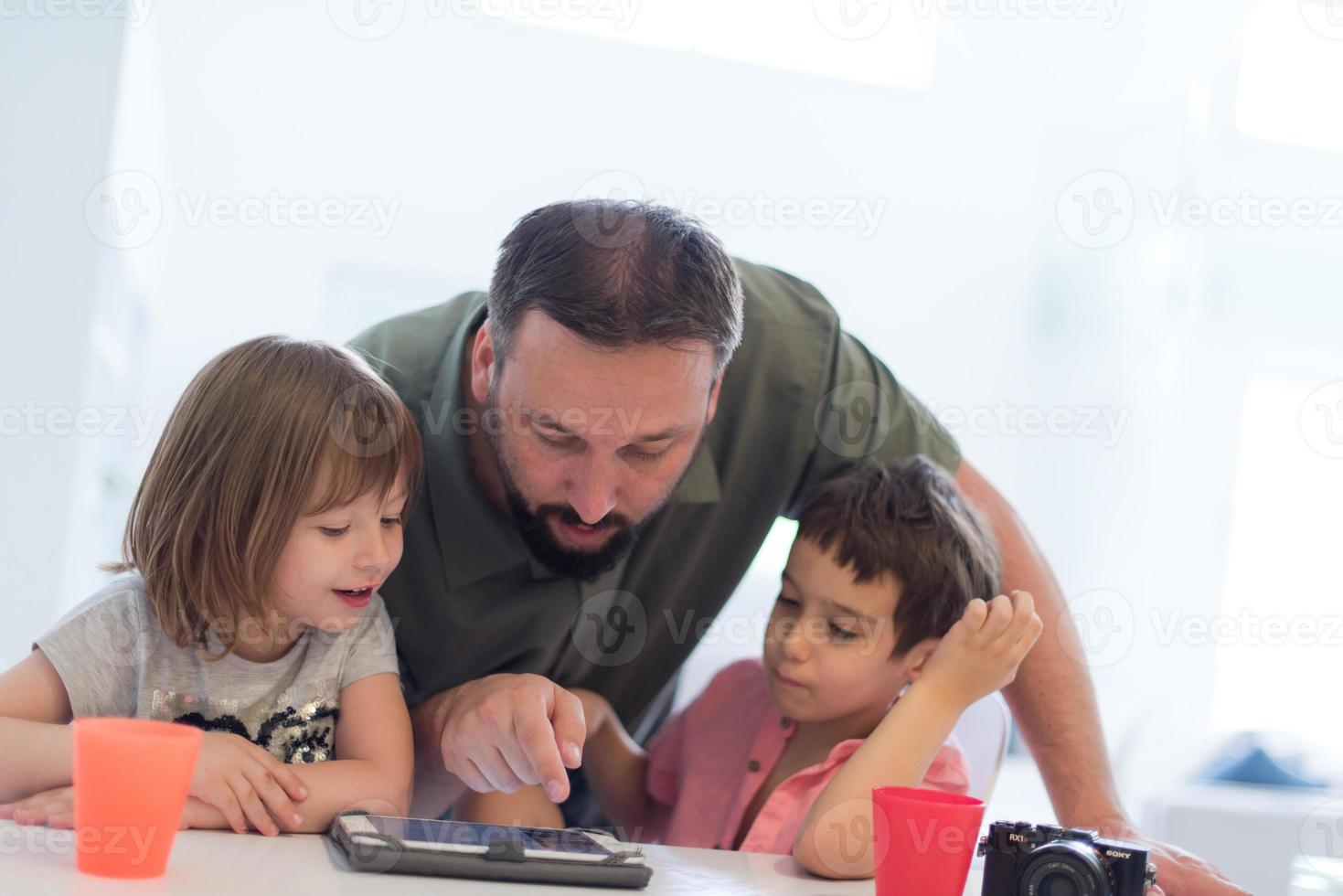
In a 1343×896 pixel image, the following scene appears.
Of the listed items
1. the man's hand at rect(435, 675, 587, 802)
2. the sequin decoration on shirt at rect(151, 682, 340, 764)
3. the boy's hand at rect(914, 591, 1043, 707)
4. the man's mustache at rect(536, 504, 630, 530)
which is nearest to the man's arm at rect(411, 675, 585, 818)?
the man's hand at rect(435, 675, 587, 802)

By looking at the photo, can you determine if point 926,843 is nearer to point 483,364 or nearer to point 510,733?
point 510,733

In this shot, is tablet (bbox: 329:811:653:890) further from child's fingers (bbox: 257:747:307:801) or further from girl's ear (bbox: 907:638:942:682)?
girl's ear (bbox: 907:638:942:682)

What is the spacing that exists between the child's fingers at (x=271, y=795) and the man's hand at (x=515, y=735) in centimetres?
15

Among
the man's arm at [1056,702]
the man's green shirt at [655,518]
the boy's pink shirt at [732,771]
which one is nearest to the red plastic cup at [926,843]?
the boy's pink shirt at [732,771]

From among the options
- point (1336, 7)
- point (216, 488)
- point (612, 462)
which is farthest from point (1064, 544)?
point (216, 488)

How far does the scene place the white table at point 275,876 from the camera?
25.1 inches

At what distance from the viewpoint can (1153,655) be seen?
344cm

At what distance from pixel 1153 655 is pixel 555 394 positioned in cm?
290

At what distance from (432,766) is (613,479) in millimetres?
307

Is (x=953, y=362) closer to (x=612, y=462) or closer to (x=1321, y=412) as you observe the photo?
(x=1321, y=412)

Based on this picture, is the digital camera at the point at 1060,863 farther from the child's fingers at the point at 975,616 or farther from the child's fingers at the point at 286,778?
the child's fingers at the point at 286,778

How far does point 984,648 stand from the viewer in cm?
98

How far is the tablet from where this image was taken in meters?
0.72

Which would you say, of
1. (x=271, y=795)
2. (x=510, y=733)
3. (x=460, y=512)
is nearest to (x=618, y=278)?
(x=460, y=512)
